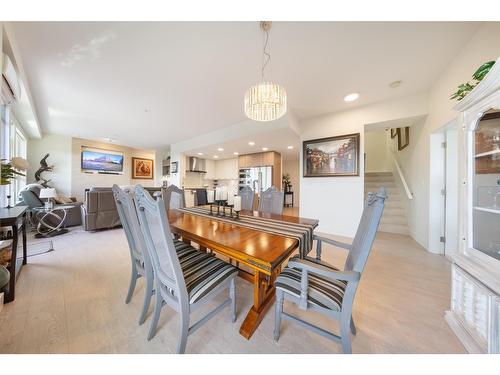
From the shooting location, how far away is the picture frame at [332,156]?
3.06 meters

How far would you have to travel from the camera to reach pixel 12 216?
147 centimetres

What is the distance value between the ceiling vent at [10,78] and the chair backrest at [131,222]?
72.5 inches

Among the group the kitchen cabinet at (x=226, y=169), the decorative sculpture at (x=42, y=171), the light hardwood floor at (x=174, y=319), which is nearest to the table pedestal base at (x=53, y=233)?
the light hardwood floor at (x=174, y=319)

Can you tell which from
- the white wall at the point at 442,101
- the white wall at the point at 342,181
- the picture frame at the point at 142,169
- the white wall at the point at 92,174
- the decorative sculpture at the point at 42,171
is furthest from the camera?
the picture frame at the point at 142,169

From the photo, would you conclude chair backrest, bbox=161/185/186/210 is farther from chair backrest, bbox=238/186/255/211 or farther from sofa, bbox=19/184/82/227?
sofa, bbox=19/184/82/227

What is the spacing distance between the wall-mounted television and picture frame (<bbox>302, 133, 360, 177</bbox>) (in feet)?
23.1

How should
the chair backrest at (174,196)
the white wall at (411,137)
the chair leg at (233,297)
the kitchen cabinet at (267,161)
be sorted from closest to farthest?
→ 1. the chair leg at (233,297)
2. the white wall at (411,137)
3. the chair backrest at (174,196)
4. the kitchen cabinet at (267,161)

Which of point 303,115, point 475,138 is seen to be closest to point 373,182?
point 303,115

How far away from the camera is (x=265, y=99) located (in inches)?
65.0

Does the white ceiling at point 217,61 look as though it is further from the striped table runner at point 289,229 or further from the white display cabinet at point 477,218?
the striped table runner at point 289,229

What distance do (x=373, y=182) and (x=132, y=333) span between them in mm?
5588

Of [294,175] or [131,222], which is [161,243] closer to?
[131,222]

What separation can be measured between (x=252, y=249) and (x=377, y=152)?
6010mm

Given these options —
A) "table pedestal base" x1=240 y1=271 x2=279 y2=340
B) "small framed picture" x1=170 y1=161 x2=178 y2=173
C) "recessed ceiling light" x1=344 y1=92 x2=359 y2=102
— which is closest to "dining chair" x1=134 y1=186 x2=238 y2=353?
"table pedestal base" x1=240 y1=271 x2=279 y2=340
